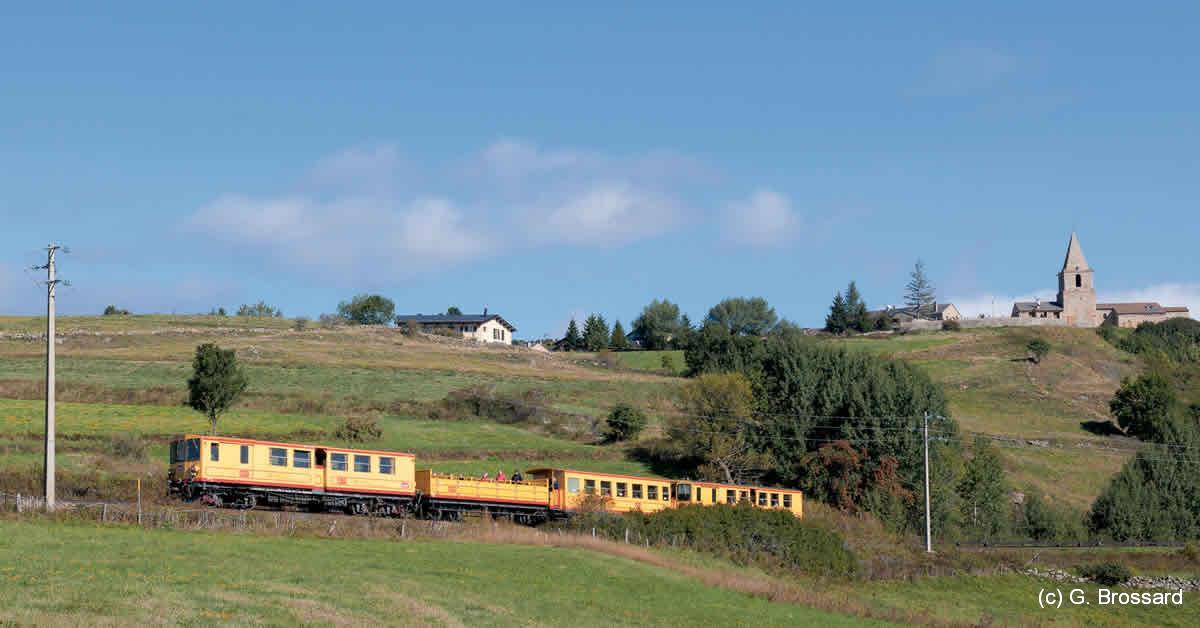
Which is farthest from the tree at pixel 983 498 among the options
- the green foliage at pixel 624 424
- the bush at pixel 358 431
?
the bush at pixel 358 431

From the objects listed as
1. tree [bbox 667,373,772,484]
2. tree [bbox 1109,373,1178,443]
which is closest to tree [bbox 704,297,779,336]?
tree [bbox 1109,373,1178,443]

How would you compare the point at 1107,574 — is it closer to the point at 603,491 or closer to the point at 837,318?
the point at 603,491

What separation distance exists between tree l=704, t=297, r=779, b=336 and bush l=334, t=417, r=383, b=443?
355ft

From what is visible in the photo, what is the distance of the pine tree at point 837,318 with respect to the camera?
191 meters

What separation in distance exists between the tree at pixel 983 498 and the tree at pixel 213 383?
144ft

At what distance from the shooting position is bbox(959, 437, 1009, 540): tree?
7438 cm

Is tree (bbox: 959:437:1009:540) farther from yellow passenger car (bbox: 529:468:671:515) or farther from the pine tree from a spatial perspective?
the pine tree

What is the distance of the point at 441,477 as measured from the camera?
5028 cm

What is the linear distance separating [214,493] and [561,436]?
43667mm

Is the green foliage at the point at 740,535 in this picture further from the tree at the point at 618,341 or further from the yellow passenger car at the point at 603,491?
the tree at the point at 618,341

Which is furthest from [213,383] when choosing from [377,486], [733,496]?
[733,496]

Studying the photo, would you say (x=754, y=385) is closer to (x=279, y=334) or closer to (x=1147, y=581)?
(x=1147, y=581)

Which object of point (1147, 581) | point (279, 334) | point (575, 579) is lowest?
point (1147, 581)

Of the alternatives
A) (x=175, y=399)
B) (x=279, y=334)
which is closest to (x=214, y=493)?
(x=175, y=399)
